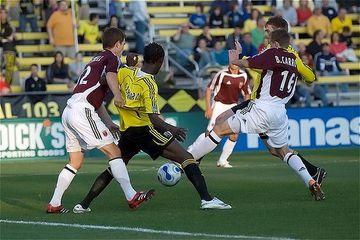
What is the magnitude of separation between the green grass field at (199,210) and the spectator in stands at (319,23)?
12.3 meters

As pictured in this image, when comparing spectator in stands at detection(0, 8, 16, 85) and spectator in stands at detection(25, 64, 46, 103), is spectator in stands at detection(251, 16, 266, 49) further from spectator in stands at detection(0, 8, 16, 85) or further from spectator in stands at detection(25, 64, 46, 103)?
spectator in stands at detection(0, 8, 16, 85)

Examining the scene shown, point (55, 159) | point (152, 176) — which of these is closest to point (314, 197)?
point (152, 176)

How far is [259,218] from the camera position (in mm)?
12320

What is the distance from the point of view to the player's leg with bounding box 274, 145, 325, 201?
1410cm

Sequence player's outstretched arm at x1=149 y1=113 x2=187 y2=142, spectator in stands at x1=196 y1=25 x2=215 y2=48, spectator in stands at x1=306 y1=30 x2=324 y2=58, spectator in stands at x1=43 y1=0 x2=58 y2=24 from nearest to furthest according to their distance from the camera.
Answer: player's outstretched arm at x1=149 y1=113 x2=187 y2=142 → spectator in stands at x1=43 y1=0 x2=58 y2=24 → spectator in stands at x1=196 y1=25 x2=215 y2=48 → spectator in stands at x1=306 y1=30 x2=324 y2=58

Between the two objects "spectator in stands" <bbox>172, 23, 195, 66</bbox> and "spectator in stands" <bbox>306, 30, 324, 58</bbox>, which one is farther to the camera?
"spectator in stands" <bbox>306, 30, 324, 58</bbox>

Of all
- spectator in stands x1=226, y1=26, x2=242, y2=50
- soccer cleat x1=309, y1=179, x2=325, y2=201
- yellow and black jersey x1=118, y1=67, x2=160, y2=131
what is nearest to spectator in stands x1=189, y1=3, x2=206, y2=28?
spectator in stands x1=226, y1=26, x2=242, y2=50

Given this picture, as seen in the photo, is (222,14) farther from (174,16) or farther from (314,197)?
(314,197)

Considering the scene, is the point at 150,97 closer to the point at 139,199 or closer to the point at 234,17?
the point at 139,199

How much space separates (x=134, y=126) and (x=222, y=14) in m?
18.7

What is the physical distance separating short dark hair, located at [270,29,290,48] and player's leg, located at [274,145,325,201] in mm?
1399

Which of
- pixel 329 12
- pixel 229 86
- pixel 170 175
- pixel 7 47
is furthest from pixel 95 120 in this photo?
pixel 329 12

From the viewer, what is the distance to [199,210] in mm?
13055

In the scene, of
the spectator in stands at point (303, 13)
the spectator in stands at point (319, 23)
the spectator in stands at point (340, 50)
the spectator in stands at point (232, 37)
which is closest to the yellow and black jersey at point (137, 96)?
the spectator in stands at point (232, 37)
